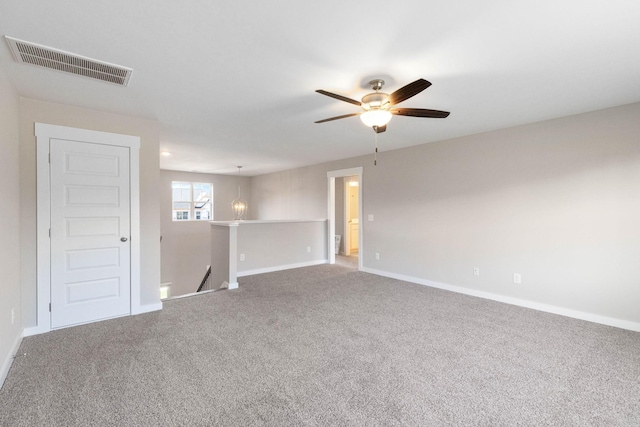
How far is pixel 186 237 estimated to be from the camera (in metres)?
8.30

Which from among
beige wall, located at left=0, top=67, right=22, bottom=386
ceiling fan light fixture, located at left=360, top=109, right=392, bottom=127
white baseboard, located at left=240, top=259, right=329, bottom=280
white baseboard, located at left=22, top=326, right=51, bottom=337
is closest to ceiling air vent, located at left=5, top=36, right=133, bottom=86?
beige wall, located at left=0, top=67, right=22, bottom=386

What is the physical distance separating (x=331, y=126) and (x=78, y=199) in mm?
3034

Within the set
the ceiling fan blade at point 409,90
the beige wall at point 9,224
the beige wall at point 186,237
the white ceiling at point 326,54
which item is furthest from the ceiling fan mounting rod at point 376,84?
the beige wall at point 186,237

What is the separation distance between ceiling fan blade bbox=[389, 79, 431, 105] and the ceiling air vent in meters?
2.09

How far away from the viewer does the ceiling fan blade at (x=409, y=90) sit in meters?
2.04

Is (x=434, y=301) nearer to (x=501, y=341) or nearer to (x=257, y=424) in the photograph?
(x=501, y=341)

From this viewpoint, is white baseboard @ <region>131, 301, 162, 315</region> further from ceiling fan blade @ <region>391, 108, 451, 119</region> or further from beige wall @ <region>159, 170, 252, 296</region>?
beige wall @ <region>159, 170, 252, 296</region>

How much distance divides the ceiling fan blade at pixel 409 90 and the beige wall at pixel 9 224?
2.99 meters

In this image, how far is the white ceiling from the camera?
1649 millimetres

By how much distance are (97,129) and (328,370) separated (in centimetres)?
345

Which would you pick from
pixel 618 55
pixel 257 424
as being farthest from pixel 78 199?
pixel 618 55

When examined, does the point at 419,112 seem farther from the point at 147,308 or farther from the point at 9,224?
the point at 147,308

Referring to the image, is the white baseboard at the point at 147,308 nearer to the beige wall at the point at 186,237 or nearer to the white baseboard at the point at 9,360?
the white baseboard at the point at 9,360

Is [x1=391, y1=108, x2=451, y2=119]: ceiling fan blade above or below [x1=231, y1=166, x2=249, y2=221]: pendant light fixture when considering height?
above
